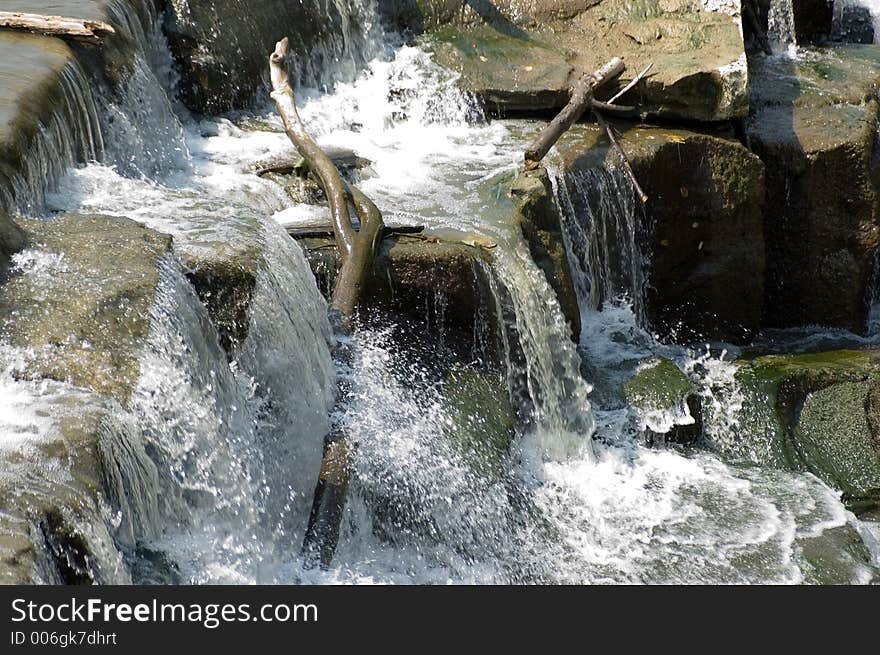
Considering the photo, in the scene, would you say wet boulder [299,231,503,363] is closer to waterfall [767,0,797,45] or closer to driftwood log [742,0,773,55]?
driftwood log [742,0,773,55]

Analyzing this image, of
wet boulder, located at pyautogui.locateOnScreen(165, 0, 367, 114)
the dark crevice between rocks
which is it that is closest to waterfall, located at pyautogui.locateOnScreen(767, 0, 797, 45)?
wet boulder, located at pyautogui.locateOnScreen(165, 0, 367, 114)

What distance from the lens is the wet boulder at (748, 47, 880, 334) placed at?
32.1ft

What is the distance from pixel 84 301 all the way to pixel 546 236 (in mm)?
3517

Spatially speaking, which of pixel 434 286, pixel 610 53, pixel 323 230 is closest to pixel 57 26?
pixel 323 230

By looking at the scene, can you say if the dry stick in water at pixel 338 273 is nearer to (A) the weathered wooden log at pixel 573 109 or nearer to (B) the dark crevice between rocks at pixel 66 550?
(A) the weathered wooden log at pixel 573 109

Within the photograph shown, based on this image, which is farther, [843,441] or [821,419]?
[821,419]

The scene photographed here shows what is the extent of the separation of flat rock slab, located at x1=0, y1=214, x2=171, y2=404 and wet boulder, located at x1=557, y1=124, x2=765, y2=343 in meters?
4.11

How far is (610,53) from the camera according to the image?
1044cm

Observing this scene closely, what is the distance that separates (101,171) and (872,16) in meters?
7.99

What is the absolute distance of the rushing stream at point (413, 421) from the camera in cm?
537

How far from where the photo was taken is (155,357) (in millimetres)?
5219

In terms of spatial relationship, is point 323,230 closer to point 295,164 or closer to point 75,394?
point 295,164

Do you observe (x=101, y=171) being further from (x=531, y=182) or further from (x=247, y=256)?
(x=531, y=182)
